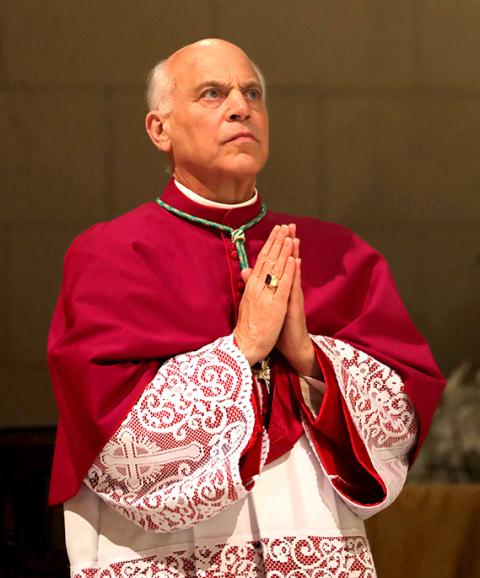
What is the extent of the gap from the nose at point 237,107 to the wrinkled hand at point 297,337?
39 cm

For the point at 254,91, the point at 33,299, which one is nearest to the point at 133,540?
the point at 254,91

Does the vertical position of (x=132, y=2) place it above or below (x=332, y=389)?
above

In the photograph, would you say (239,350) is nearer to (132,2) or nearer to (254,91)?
(254,91)

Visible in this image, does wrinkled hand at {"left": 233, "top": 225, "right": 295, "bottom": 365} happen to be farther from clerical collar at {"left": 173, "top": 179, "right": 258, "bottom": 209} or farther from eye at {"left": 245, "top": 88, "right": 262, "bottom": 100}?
eye at {"left": 245, "top": 88, "right": 262, "bottom": 100}

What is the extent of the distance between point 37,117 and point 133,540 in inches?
120

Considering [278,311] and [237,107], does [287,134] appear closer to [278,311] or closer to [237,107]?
[237,107]

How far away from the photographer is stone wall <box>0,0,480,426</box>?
526 centimetres

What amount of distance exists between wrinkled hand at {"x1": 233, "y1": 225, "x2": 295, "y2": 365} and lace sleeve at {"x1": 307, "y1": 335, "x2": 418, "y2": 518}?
0.14 m

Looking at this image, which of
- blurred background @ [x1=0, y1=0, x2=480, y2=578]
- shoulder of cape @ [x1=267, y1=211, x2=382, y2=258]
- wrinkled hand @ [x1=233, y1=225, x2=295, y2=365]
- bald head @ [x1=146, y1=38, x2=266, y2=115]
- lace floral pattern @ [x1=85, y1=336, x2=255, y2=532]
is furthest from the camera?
blurred background @ [x1=0, y1=0, x2=480, y2=578]

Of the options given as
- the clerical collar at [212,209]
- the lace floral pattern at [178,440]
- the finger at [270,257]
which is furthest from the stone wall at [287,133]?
the lace floral pattern at [178,440]

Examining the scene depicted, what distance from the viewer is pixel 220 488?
2.45 metres

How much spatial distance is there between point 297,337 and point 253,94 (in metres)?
0.67

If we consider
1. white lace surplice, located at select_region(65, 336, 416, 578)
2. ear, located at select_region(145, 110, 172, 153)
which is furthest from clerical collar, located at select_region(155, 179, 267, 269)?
white lace surplice, located at select_region(65, 336, 416, 578)

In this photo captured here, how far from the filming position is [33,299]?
17.3ft
